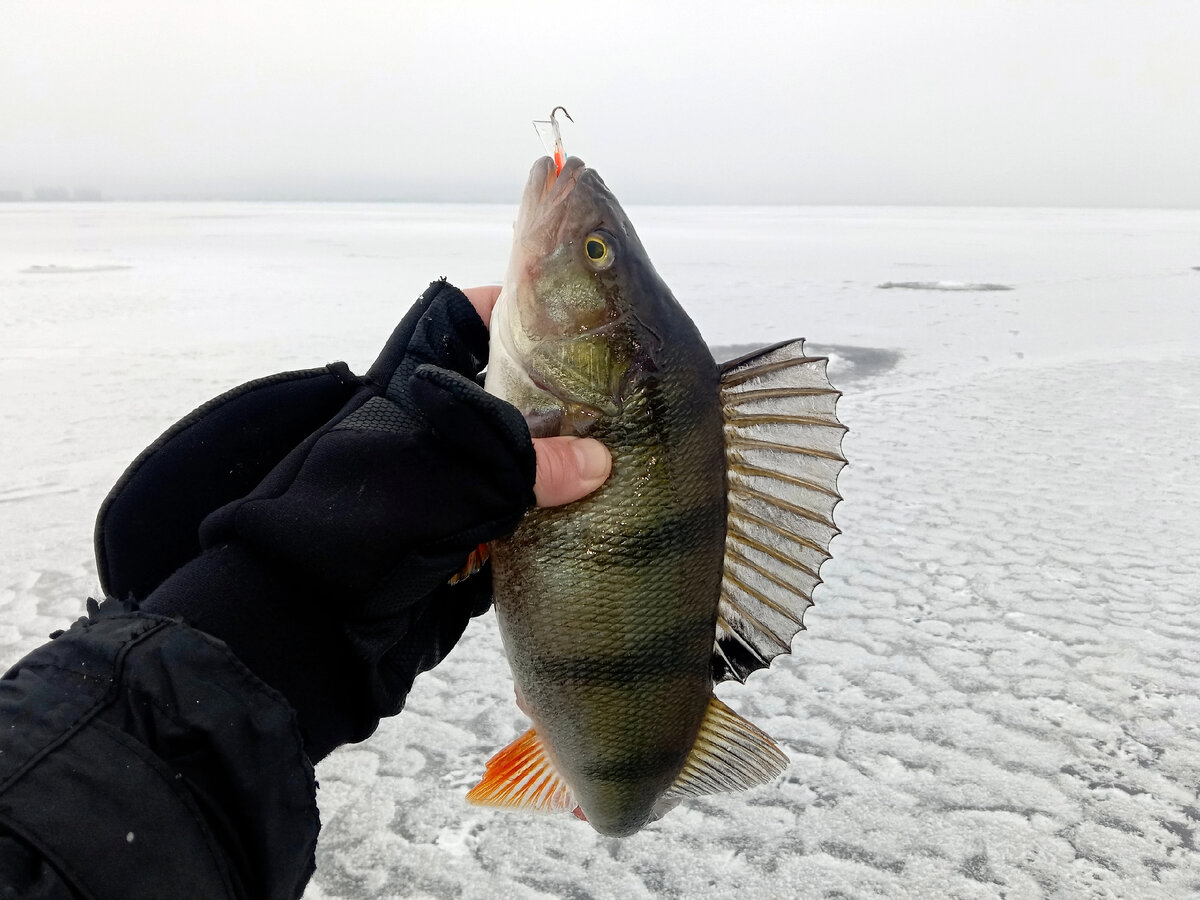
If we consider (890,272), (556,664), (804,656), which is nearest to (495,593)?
Result: (556,664)

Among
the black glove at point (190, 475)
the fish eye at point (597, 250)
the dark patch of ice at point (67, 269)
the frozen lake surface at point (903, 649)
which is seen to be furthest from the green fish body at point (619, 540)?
the dark patch of ice at point (67, 269)

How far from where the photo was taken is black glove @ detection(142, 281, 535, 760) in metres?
1.46

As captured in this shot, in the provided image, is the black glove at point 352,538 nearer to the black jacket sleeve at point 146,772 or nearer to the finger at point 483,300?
the black jacket sleeve at point 146,772

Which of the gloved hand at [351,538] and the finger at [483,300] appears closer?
the gloved hand at [351,538]

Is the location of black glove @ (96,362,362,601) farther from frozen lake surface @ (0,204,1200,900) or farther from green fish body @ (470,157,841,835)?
frozen lake surface @ (0,204,1200,900)

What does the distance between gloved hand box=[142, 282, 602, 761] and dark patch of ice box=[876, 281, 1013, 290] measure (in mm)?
16808

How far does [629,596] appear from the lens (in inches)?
63.9

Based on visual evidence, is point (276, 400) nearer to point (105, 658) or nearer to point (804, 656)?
point (105, 658)

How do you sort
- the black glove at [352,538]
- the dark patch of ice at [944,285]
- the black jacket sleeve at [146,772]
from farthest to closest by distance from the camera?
the dark patch of ice at [944,285]
the black glove at [352,538]
the black jacket sleeve at [146,772]

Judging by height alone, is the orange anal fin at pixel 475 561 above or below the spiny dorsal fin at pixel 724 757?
above

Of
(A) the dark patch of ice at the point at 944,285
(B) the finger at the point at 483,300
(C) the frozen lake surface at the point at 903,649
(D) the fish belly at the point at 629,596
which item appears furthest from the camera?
(A) the dark patch of ice at the point at 944,285

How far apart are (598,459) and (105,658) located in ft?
3.02

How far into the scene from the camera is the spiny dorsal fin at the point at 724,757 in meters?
1.81

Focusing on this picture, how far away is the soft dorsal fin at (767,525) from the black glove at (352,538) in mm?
520
